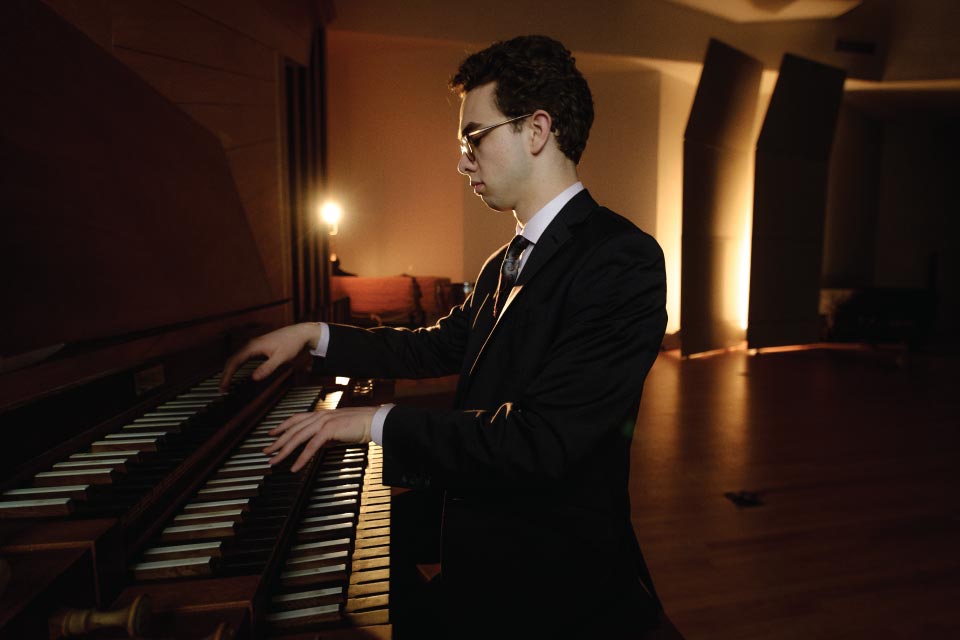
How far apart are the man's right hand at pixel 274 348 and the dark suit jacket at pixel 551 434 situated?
1.43 ft

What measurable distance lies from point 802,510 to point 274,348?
303 centimetres

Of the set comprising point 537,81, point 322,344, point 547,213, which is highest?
point 537,81

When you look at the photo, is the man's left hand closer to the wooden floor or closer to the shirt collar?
the shirt collar

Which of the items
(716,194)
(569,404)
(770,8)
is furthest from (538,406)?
(770,8)

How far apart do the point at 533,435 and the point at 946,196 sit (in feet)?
42.7

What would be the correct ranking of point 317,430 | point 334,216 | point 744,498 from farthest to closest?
point 334,216 → point 744,498 → point 317,430

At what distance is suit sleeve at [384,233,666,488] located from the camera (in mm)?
979

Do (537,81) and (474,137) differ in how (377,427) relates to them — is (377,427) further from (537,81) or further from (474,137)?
(537,81)

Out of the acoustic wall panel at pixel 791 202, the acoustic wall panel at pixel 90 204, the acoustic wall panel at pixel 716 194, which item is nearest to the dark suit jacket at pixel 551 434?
the acoustic wall panel at pixel 90 204

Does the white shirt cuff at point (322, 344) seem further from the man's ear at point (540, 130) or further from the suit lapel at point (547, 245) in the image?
the man's ear at point (540, 130)

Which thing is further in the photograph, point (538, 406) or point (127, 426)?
point (127, 426)

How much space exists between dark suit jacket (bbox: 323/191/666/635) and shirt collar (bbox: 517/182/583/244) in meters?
0.03

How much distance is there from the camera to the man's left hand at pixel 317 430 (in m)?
0.92

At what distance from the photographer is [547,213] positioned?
126 centimetres
